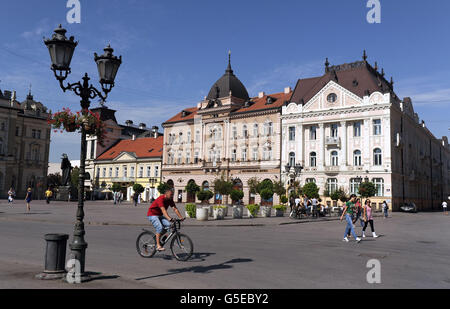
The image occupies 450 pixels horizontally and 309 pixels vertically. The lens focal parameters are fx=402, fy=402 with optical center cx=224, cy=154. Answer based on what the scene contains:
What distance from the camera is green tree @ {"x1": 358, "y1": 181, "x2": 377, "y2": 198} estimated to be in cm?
4278

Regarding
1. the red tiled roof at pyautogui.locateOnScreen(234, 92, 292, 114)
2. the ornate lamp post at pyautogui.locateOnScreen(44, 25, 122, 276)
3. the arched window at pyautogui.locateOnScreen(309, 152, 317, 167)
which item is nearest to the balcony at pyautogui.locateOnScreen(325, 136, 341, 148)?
the arched window at pyautogui.locateOnScreen(309, 152, 317, 167)

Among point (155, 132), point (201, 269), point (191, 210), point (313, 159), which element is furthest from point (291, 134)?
point (201, 269)

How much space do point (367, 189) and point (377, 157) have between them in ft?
22.8

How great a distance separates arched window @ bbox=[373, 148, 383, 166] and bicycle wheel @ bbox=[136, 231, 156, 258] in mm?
42494

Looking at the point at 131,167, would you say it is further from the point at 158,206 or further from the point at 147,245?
the point at 158,206

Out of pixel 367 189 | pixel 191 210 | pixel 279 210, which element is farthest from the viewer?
pixel 367 189

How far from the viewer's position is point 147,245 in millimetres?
10562

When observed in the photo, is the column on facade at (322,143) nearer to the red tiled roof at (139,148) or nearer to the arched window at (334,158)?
the arched window at (334,158)

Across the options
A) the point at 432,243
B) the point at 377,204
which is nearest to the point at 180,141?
the point at 377,204

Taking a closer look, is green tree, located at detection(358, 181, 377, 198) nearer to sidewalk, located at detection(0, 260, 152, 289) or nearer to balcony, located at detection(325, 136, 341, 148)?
balcony, located at detection(325, 136, 341, 148)

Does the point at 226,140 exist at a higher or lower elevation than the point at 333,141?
higher

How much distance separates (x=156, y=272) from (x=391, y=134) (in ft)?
147

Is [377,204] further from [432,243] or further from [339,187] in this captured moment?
[432,243]
